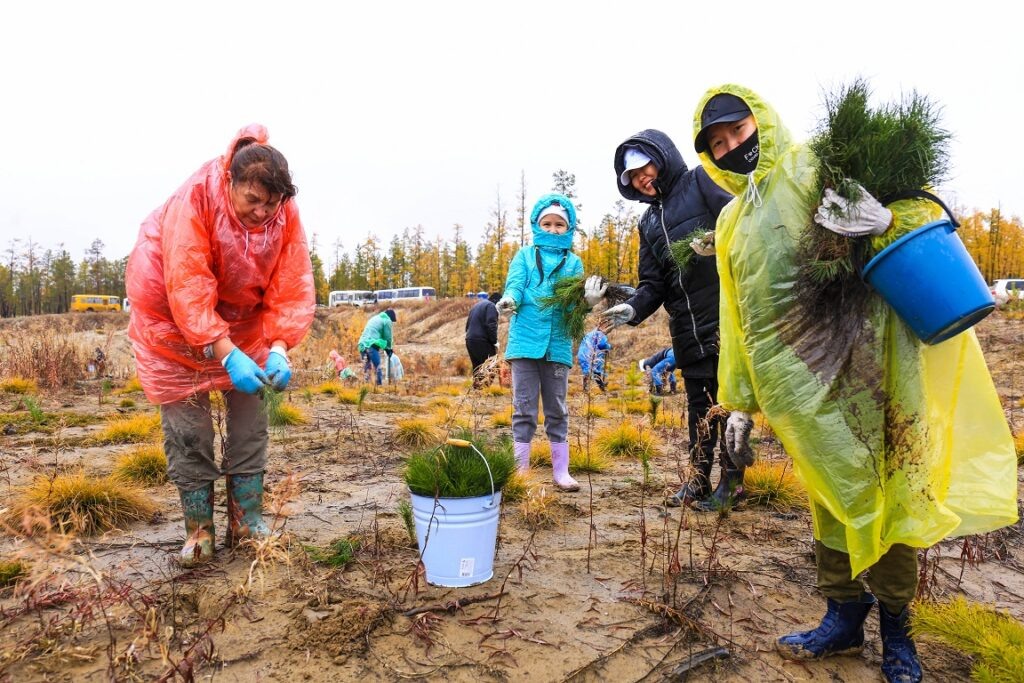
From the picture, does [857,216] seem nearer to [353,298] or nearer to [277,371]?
[277,371]

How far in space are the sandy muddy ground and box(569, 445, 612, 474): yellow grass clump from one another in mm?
520

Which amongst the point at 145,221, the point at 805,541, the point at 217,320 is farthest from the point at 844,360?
the point at 145,221

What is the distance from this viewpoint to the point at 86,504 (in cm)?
312

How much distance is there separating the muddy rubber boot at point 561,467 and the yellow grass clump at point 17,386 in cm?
856

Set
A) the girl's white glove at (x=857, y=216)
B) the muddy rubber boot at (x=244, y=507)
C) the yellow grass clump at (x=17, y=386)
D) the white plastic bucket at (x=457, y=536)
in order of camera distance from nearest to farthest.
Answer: the girl's white glove at (x=857, y=216) < the white plastic bucket at (x=457, y=536) < the muddy rubber boot at (x=244, y=507) < the yellow grass clump at (x=17, y=386)

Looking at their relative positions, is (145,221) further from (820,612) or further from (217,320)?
(820,612)

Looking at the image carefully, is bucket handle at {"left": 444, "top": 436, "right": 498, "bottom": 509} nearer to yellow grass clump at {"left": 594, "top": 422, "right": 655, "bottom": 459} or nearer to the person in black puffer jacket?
the person in black puffer jacket

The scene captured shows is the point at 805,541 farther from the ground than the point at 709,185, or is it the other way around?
the point at 709,185

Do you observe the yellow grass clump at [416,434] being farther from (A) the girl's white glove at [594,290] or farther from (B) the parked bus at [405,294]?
(B) the parked bus at [405,294]

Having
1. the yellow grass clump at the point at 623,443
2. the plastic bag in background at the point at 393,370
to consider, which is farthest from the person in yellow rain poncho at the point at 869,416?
the plastic bag in background at the point at 393,370

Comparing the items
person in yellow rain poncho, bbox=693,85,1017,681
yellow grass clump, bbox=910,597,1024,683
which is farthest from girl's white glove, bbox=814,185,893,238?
yellow grass clump, bbox=910,597,1024,683

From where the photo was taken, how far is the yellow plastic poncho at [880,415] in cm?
163

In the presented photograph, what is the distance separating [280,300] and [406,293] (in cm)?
4125

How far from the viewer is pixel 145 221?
2.59 m
